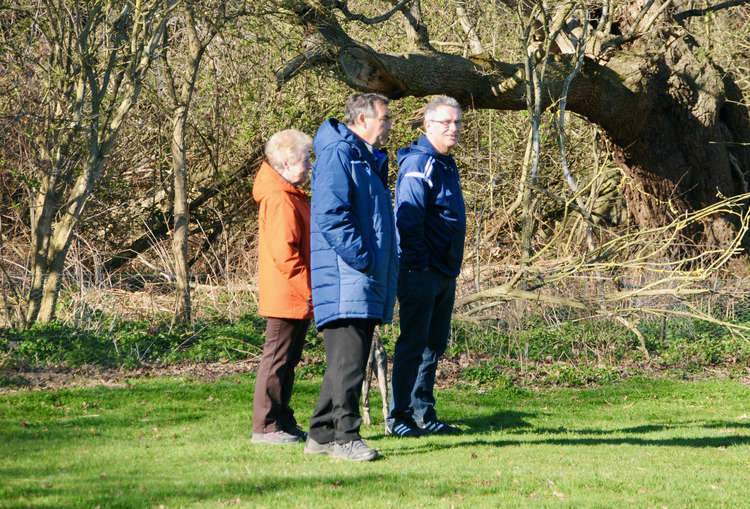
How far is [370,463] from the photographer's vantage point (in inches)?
201

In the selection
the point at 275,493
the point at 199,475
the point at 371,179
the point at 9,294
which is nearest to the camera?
the point at 275,493

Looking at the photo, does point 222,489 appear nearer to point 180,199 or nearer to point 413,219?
point 413,219

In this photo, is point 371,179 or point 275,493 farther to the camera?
point 371,179

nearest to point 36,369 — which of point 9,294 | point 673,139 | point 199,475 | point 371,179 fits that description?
point 9,294

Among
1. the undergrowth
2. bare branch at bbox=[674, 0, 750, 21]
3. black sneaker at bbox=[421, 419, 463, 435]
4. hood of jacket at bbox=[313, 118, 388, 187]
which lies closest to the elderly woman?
hood of jacket at bbox=[313, 118, 388, 187]

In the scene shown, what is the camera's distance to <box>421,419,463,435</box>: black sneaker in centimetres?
625

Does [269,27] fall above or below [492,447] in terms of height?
above

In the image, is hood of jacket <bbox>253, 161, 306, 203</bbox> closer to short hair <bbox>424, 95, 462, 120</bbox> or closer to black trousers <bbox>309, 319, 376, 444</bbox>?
black trousers <bbox>309, 319, 376, 444</bbox>

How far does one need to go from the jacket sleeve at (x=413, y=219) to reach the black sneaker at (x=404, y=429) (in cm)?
107

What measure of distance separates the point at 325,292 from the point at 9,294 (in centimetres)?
652

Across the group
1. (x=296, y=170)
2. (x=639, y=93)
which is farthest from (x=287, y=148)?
(x=639, y=93)

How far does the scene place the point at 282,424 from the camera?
5.75 metres

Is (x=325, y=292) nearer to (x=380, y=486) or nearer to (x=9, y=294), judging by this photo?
(x=380, y=486)

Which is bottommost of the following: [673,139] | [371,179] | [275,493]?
[275,493]
